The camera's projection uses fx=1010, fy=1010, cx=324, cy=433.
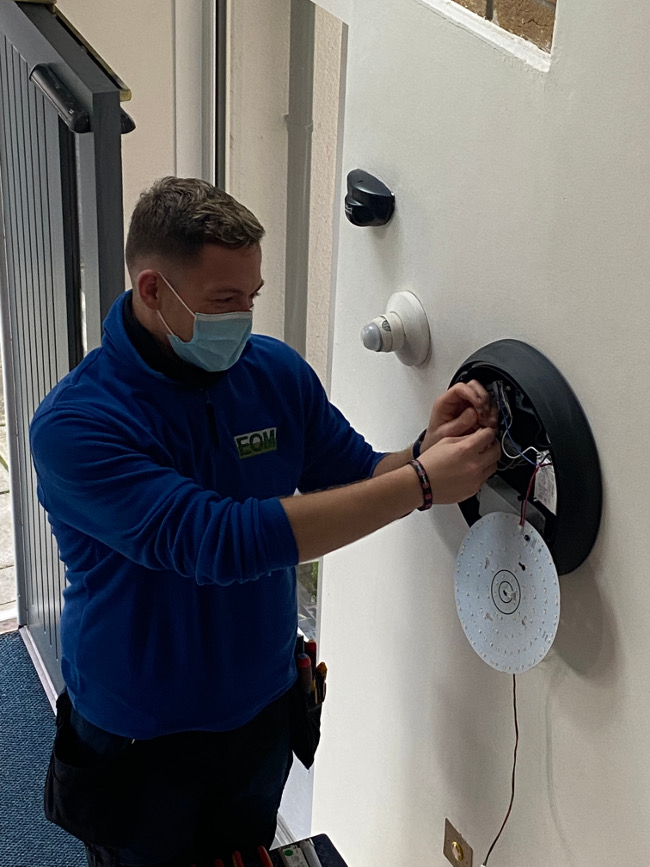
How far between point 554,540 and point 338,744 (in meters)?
0.86

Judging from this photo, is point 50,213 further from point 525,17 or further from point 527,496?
point 527,496

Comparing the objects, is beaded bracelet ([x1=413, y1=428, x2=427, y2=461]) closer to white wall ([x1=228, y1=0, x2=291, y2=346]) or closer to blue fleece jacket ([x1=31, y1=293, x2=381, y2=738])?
blue fleece jacket ([x1=31, y1=293, x2=381, y2=738])

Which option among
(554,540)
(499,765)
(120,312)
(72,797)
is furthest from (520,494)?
(72,797)

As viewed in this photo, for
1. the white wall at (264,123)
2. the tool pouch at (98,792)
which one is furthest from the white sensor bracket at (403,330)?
the white wall at (264,123)

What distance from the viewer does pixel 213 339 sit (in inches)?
50.4

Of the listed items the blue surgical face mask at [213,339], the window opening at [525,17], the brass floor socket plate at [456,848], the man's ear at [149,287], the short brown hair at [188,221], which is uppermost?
the window opening at [525,17]

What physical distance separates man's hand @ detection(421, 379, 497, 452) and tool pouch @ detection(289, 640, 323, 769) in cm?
47

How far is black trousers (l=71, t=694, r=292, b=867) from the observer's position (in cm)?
144

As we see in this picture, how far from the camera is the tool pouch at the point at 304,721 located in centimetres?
156

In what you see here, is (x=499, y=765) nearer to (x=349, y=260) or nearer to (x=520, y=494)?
(x=520, y=494)

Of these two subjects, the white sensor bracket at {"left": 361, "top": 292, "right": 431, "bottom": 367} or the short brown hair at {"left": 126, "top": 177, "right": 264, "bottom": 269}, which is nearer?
the short brown hair at {"left": 126, "top": 177, "right": 264, "bottom": 269}

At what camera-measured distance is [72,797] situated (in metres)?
1.42

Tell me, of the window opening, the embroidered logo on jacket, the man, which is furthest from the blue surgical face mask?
the window opening

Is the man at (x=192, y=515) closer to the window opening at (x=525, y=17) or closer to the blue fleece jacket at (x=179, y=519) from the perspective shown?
the blue fleece jacket at (x=179, y=519)
